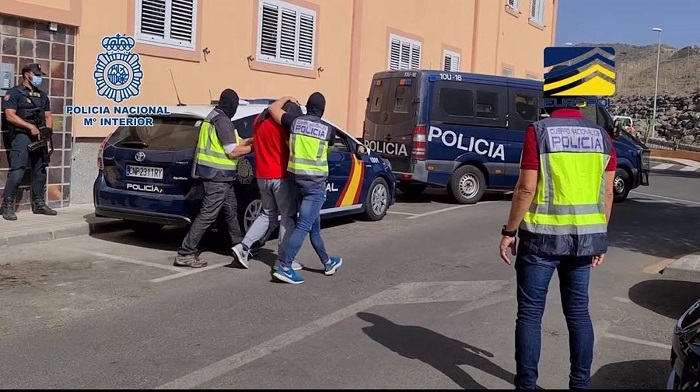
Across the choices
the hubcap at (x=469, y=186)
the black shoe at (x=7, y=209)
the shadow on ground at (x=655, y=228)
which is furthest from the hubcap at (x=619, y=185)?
the black shoe at (x=7, y=209)

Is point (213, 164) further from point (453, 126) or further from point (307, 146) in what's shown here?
point (453, 126)

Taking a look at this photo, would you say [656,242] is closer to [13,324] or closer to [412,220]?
[412,220]

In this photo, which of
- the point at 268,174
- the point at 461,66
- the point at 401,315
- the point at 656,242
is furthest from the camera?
the point at 461,66

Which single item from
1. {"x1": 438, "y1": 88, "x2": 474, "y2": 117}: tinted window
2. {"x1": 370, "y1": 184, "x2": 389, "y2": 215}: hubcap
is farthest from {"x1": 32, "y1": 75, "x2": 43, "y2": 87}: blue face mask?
{"x1": 438, "y1": 88, "x2": 474, "y2": 117}: tinted window

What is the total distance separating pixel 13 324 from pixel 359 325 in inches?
106

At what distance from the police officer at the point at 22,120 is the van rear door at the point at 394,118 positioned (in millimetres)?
6154

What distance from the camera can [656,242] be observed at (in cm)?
1077

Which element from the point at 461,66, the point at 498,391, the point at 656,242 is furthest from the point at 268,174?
the point at 461,66

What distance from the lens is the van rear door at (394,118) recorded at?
13484mm

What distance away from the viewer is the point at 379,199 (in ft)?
37.2

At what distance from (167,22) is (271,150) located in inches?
228

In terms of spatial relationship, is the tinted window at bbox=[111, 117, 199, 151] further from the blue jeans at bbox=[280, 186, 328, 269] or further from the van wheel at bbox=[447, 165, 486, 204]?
the van wheel at bbox=[447, 165, 486, 204]

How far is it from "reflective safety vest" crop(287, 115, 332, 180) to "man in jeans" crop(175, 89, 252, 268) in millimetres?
775

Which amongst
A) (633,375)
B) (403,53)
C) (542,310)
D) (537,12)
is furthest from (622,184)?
(537,12)
